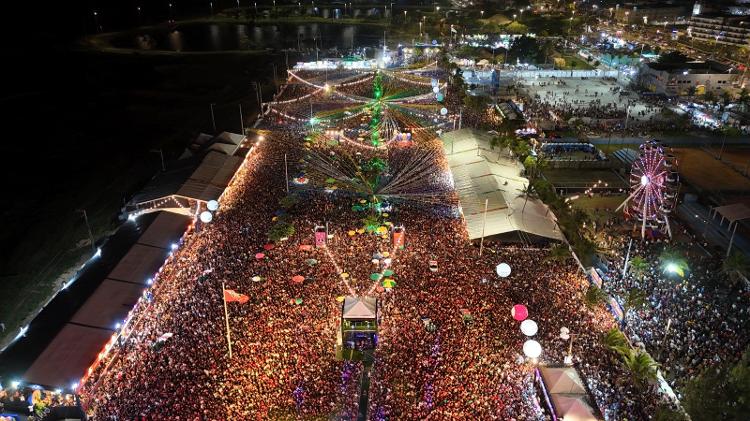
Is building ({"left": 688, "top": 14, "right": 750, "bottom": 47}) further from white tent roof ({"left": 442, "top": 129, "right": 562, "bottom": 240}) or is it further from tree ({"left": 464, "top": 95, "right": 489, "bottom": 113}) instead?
white tent roof ({"left": 442, "top": 129, "right": 562, "bottom": 240})

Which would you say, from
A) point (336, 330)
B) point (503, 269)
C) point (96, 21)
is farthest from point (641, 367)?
point (96, 21)

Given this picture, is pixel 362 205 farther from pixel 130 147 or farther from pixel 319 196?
pixel 130 147

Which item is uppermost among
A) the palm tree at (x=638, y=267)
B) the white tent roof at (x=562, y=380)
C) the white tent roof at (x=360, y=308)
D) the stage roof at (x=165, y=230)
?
the white tent roof at (x=360, y=308)

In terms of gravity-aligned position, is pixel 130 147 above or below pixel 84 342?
below

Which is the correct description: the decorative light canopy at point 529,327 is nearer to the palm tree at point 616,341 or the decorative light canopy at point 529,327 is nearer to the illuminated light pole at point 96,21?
the palm tree at point 616,341

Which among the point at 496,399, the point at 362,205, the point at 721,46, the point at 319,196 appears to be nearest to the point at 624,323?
the point at 496,399

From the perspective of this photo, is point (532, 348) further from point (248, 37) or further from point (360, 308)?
point (248, 37)

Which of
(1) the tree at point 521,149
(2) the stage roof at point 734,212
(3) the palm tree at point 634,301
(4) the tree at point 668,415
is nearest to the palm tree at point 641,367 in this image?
(4) the tree at point 668,415
